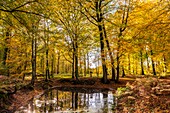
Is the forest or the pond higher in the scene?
the forest

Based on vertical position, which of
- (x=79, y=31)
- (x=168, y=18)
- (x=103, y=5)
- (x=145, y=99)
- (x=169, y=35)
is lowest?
(x=145, y=99)

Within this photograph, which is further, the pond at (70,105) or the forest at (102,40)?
the forest at (102,40)

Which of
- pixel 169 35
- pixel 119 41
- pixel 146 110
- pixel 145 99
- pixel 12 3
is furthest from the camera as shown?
pixel 119 41

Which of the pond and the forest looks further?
the forest

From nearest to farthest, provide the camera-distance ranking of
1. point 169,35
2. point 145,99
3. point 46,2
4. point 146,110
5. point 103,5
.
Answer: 1. point 46,2
2. point 146,110
3. point 145,99
4. point 169,35
5. point 103,5

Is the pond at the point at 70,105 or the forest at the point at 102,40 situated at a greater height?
the forest at the point at 102,40

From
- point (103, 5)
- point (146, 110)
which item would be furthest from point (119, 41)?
point (146, 110)

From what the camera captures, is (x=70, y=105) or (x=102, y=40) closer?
(x=70, y=105)

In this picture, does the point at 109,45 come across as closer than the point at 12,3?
No

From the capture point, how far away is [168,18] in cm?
911

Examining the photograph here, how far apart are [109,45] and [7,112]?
556 inches

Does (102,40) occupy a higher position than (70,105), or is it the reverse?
(102,40)

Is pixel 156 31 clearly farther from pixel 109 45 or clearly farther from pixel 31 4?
pixel 109 45

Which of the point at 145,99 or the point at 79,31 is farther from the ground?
the point at 79,31
